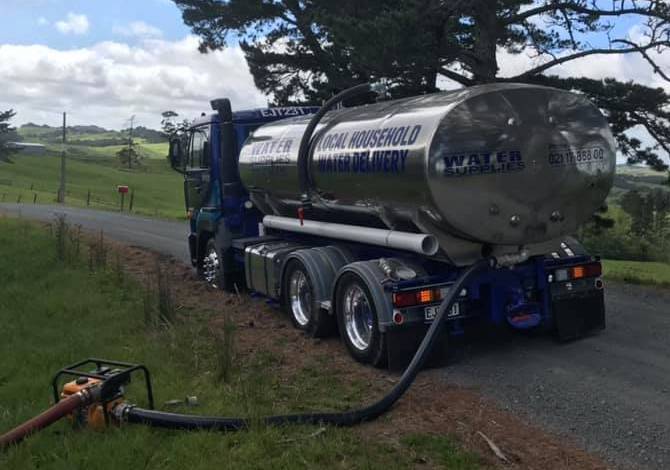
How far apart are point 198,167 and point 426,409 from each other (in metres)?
7.34

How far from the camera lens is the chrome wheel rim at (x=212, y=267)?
454 inches

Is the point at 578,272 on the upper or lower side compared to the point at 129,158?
lower

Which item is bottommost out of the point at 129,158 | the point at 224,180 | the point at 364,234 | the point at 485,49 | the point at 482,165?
the point at 364,234

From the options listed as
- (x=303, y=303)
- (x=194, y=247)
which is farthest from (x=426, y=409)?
(x=194, y=247)

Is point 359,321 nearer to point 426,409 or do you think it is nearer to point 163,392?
point 426,409

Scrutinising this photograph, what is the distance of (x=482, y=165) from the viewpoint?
20.9ft

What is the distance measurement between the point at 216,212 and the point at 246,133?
141cm

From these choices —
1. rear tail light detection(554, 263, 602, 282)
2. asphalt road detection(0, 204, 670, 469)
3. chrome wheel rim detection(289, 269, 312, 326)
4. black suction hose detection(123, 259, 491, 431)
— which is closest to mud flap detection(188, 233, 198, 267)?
chrome wheel rim detection(289, 269, 312, 326)

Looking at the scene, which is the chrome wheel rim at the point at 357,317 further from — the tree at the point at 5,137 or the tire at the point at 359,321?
the tree at the point at 5,137

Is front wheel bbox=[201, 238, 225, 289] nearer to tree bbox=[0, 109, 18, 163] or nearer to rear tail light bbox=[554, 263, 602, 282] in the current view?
rear tail light bbox=[554, 263, 602, 282]

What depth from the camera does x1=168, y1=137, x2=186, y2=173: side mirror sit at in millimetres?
12281

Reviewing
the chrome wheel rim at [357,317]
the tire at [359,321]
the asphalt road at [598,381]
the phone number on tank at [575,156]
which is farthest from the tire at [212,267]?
the phone number on tank at [575,156]

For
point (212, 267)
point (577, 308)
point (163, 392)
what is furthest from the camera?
point (212, 267)

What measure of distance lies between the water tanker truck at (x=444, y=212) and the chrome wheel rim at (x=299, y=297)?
0.07ft
